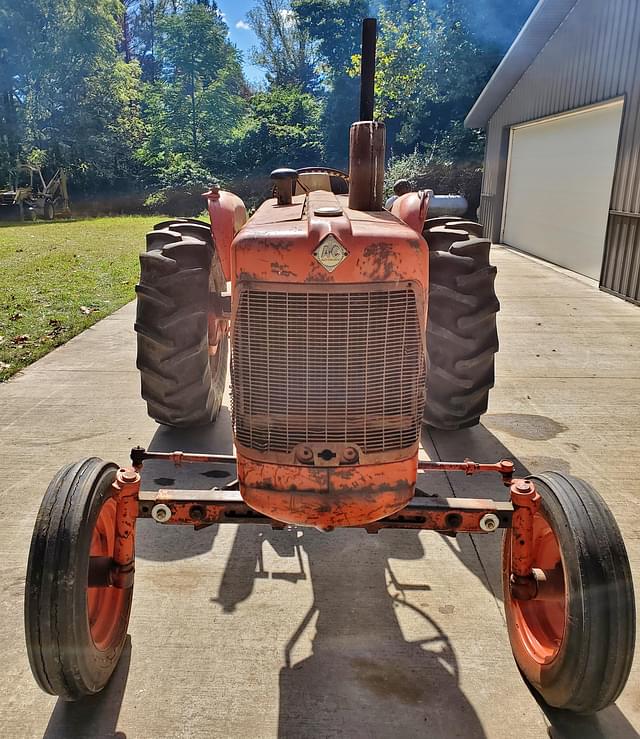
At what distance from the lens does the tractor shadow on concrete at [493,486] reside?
2363mm

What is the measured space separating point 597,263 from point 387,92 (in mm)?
19486

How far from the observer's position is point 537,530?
261 centimetres

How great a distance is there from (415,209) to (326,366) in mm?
1327

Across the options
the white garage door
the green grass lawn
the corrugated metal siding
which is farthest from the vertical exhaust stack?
the white garage door

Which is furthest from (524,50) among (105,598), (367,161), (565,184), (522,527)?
(105,598)

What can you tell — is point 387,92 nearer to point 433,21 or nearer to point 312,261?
point 433,21

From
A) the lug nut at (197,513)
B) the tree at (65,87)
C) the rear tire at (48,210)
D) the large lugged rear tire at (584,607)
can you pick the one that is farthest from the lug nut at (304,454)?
the tree at (65,87)

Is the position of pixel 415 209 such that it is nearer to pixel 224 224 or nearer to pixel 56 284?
pixel 224 224

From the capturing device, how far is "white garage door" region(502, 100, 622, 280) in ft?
34.7

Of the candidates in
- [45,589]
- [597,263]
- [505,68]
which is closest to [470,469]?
[45,589]

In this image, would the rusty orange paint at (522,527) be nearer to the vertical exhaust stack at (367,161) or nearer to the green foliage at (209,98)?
the vertical exhaust stack at (367,161)

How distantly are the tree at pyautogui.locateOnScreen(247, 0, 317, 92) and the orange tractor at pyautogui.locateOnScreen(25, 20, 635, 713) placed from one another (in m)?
39.1

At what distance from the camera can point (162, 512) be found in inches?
96.3

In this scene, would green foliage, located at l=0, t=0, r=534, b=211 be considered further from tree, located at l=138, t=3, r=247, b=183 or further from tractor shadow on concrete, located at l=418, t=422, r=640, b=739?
tractor shadow on concrete, located at l=418, t=422, r=640, b=739
